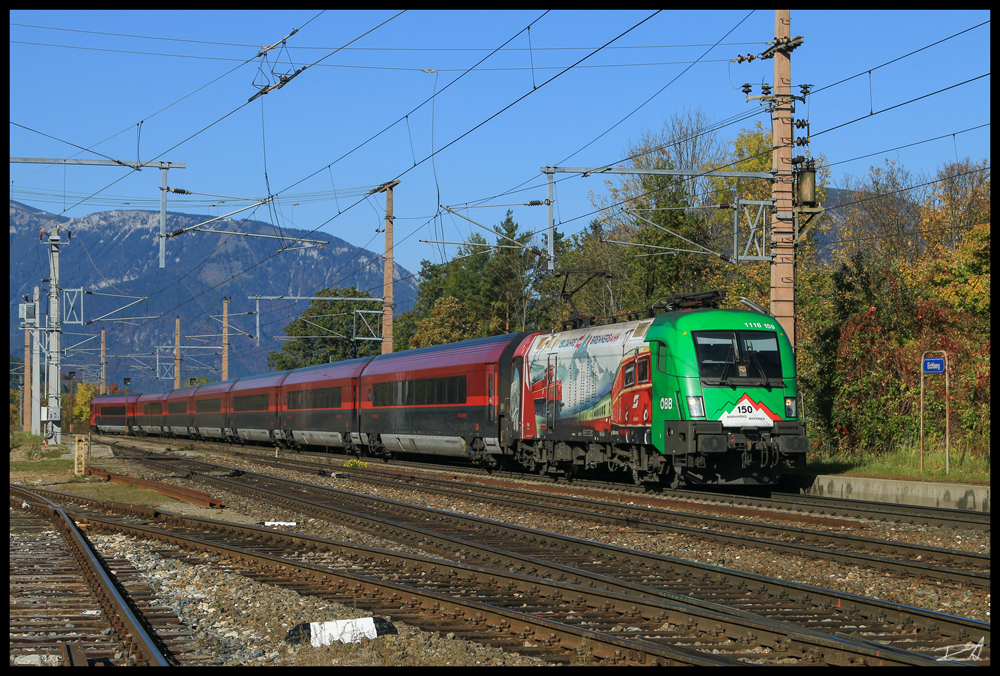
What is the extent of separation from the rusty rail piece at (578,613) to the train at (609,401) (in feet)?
24.0

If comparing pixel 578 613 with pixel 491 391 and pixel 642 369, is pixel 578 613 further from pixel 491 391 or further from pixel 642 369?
pixel 491 391

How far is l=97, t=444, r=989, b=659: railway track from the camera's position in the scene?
7688mm

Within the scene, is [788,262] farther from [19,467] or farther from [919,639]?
[19,467]

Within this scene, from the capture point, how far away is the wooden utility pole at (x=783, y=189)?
19391 mm

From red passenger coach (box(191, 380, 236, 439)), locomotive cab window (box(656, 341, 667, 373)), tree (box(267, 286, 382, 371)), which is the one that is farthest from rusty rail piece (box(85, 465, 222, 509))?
tree (box(267, 286, 382, 371))

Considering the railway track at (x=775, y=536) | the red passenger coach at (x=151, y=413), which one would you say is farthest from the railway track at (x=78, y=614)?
the red passenger coach at (x=151, y=413)

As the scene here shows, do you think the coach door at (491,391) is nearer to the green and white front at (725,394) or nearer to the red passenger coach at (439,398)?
the red passenger coach at (439,398)

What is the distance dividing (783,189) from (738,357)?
4.36m

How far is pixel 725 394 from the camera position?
1714 centimetres

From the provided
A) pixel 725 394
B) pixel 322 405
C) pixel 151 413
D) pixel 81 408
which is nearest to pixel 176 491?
pixel 725 394

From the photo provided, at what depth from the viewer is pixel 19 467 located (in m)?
29.3

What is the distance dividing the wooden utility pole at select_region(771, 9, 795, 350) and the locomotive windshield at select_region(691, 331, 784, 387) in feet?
6.12

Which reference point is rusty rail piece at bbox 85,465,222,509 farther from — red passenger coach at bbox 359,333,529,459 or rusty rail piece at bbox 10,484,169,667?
red passenger coach at bbox 359,333,529,459

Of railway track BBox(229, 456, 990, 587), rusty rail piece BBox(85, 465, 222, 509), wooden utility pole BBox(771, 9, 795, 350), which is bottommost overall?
rusty rail piece BBox(85, 465, 222, 509)
